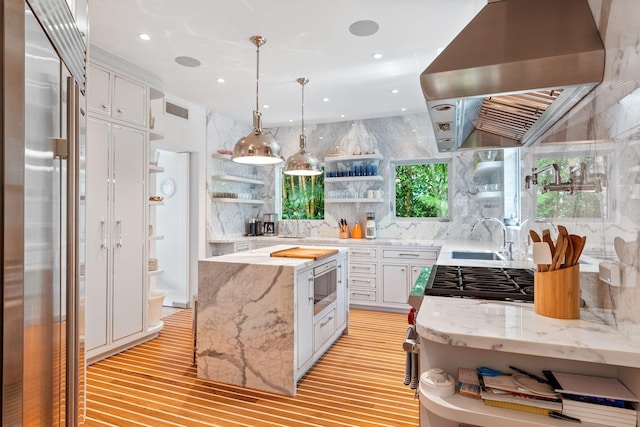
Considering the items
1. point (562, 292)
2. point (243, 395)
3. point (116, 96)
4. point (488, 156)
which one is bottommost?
point (243, 395)

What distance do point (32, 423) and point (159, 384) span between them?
2.33m

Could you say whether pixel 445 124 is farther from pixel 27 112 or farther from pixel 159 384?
pixel 159 384

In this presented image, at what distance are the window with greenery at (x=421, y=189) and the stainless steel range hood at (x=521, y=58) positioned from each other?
3627 mm

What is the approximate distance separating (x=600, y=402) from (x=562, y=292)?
1.22 feet

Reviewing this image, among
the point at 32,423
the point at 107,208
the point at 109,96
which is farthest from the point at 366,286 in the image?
the point at 32,423

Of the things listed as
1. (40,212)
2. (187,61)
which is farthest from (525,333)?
(187,61)

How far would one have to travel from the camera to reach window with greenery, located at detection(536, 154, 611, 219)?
1339 mm

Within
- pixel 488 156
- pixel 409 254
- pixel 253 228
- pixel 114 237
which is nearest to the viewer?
pixel 114 237

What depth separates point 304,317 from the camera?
2781 millimetres

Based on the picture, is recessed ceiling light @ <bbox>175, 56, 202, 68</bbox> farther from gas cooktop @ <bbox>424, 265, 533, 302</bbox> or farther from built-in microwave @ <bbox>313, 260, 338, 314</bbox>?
gas cooktop @ <bbox>424, 265, 533, 302</bbox>

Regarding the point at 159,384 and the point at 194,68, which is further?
the point at 194,68

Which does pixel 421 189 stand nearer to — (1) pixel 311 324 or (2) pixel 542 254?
(1) pixel 311 324

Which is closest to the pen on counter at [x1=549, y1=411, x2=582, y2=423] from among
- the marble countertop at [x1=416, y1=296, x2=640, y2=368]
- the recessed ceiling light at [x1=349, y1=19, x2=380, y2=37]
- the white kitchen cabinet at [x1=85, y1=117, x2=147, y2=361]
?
the marble countertop at [x1=416, y1=296, x2=640, y2=368]

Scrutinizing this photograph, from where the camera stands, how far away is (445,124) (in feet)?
6.03
